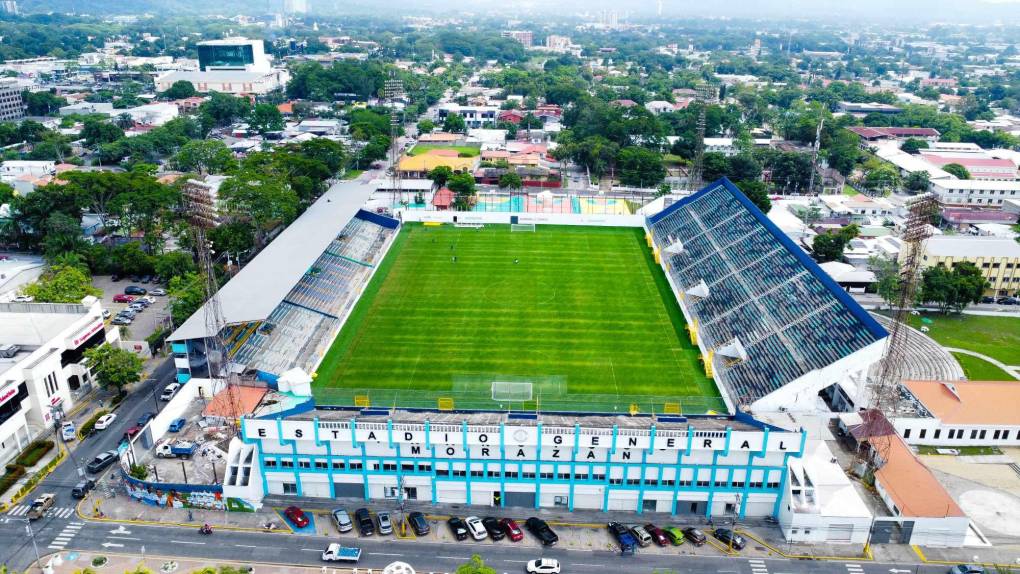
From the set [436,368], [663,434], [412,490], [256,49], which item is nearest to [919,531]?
[663,434]

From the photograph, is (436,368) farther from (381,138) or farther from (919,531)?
(381,138)

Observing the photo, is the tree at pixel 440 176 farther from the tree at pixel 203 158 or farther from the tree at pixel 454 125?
the tree at pixel 454 125

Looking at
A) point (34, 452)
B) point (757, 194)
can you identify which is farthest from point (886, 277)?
point (34, 452)

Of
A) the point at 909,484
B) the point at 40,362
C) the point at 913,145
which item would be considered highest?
the point at 913,145

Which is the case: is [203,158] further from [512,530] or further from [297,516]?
[512,530]

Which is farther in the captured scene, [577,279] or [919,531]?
[577,279]

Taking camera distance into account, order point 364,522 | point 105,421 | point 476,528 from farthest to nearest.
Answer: point 105,421 < point 364,522 < point 476,528

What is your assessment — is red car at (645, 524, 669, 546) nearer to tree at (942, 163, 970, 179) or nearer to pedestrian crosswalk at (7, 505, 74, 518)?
pedestrian crosswalk at (7, 505, 74, 518)
